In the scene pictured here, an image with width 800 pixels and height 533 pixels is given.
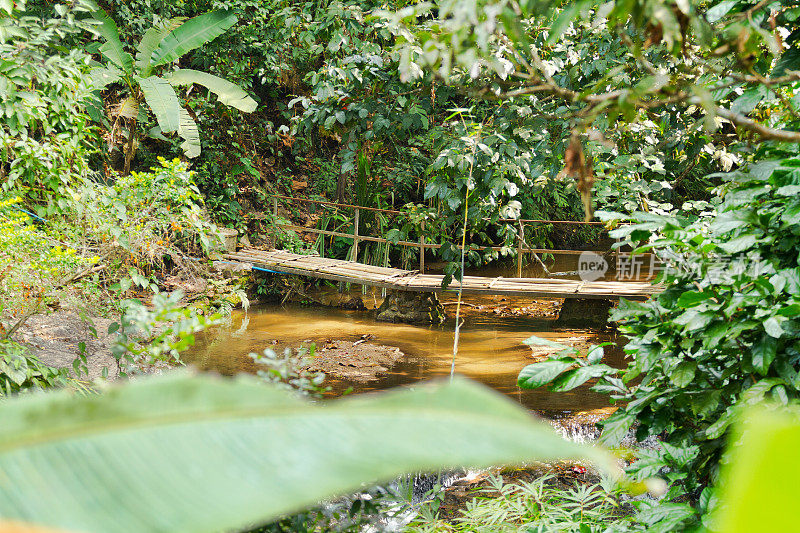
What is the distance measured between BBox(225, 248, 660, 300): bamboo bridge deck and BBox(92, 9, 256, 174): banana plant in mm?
1586

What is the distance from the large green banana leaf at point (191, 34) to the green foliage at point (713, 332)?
6081mm

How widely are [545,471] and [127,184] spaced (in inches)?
111

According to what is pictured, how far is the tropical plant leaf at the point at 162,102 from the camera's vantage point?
624 centimetres

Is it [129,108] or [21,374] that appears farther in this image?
[129,108]

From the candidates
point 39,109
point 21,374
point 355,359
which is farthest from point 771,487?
point 355,359

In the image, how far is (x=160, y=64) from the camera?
647cm

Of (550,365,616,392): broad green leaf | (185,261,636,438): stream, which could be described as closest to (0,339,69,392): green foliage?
(550,365,616,392): broad green leaf

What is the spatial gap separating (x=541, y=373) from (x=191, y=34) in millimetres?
6230

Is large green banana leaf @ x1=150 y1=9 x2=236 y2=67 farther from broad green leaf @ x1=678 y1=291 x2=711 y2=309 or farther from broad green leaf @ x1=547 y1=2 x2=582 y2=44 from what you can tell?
broad green leaf @ x1=678 y1=291 x2=711 y2=309

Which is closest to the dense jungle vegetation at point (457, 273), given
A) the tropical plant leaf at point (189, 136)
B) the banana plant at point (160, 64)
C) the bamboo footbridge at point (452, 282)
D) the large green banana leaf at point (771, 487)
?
the large green banana leaf at point (771, 487)

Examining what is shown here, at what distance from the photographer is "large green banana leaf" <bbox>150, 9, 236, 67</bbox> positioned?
20.7ft

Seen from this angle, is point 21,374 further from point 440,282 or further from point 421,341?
point 440,282

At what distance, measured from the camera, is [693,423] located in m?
1.30

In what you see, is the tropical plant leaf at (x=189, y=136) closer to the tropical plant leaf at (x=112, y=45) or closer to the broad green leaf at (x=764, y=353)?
the tropical plant leaf at (x=112, y=45)
